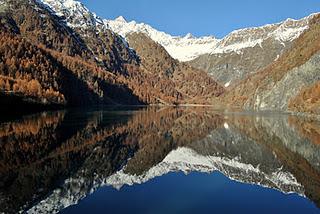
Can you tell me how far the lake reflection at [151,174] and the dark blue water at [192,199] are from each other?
Answer: 63 mm

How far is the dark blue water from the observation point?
28188 mm

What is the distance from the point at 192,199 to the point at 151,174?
38.0 ft

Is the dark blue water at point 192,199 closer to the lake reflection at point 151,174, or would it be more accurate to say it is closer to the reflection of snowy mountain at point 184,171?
the lake reflection at point 151,174

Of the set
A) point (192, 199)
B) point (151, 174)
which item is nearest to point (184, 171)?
point (151, 174)

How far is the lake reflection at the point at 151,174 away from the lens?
29641 millimetres

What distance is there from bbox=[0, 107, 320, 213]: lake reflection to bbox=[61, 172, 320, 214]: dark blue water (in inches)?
2.5

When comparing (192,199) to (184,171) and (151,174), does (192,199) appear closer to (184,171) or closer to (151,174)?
(151,174)

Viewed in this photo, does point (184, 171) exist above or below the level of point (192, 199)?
below

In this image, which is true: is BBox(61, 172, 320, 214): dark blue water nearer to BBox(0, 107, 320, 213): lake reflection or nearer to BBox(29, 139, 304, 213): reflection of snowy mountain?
BBox(0, 107, 320, 213): lake reflection

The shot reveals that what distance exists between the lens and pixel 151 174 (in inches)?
1676

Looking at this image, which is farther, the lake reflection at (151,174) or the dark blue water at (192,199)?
the lake reflection at (151,174)

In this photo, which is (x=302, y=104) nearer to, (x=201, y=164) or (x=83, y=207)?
(x=201, y=164)

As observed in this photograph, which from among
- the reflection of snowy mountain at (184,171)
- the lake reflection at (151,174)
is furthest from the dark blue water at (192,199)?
the reflection of snowy mountain at (184,171)

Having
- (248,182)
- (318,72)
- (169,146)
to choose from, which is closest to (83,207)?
(248,182)
